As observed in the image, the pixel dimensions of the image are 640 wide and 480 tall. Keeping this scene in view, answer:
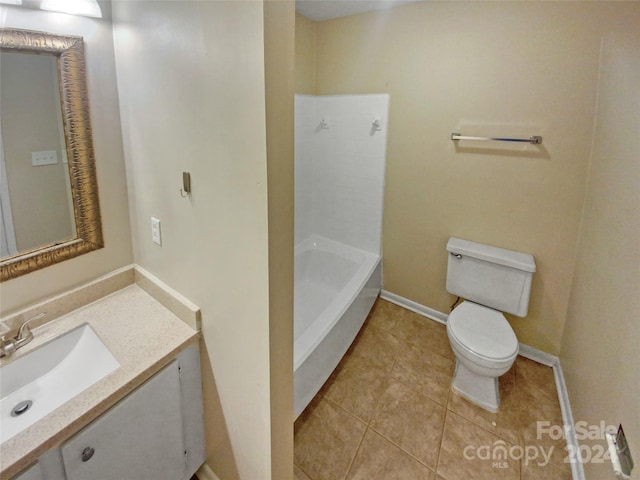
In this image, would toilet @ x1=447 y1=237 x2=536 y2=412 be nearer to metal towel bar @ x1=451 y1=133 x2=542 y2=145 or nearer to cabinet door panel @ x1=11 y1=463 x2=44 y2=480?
metal towel bar @ x1=451 y1=133 x2=542 y2=145

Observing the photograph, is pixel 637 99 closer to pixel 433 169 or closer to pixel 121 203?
pixel 433 169

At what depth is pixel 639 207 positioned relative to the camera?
1.31 metres

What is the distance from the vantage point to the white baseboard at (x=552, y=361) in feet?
5.65

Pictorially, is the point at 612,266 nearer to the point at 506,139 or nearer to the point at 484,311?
the point at 484,311

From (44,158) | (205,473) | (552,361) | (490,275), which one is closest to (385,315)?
(490,275)

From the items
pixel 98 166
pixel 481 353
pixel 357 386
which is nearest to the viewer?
pixel 98 166

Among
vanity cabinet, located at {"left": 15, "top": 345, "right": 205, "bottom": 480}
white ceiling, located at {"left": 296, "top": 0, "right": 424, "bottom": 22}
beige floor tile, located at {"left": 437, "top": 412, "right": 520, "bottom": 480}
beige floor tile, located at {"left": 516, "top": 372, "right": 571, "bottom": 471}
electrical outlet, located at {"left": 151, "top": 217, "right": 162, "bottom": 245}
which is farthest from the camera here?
white ceiling, located at {"left": 296, "top": 0, "right": 424, "bottom": 22}

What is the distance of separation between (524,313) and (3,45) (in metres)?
2.85

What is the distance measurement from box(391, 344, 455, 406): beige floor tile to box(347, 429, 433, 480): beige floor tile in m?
0.46

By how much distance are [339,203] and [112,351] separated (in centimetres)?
214

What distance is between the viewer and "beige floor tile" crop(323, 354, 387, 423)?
1992mm

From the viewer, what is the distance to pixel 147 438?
123cm

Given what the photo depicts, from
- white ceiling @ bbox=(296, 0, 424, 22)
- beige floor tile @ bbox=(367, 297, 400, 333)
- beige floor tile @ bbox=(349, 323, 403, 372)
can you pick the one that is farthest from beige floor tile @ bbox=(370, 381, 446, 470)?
white ceiling @ bbox=(296, 0, 424, 22)

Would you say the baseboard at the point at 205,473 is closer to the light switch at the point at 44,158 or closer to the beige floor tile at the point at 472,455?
the beige floor tile at the point at 472,455
